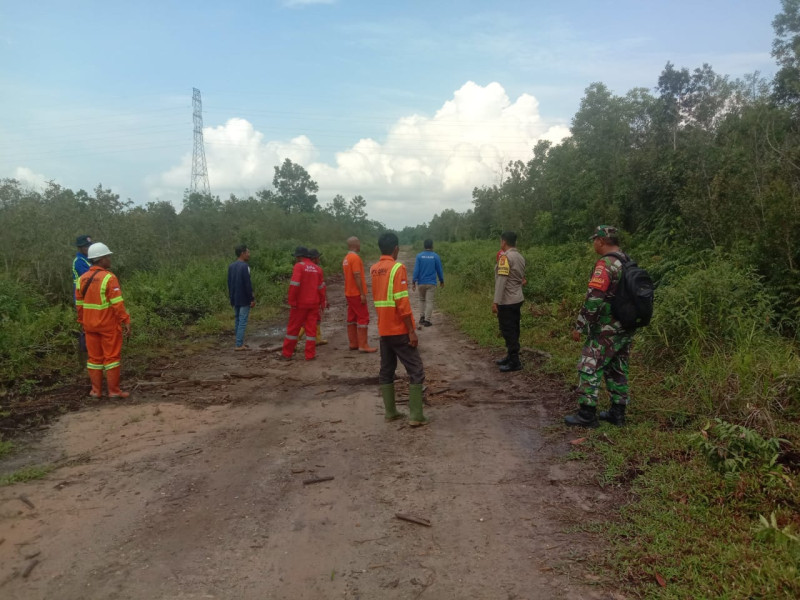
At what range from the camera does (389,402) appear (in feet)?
18.4

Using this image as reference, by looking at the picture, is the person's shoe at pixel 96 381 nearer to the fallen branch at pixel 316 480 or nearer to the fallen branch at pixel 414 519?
the fallen branch at pixel 316 480

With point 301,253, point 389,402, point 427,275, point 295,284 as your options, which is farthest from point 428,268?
point 389,402

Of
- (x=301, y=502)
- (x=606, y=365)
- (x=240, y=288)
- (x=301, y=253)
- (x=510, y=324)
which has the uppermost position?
(x=301, y=253)

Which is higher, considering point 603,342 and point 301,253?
point 301,253

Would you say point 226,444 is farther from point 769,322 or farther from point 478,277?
point 478,277

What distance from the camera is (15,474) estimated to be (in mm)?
4383

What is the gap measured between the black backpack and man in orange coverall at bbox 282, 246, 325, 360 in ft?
16.3

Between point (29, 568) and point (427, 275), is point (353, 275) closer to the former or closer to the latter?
point (427, 275)

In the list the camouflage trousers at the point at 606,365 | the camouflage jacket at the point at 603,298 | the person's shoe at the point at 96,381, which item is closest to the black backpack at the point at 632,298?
the camouflage jacket at the point at 603,298

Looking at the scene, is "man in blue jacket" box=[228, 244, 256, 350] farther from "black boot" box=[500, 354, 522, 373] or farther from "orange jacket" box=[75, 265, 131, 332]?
"black boot" box=[500, 354, 522, 373]

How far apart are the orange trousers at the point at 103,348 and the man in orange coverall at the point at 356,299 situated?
3.59 meters

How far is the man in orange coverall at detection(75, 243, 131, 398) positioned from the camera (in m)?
6.46

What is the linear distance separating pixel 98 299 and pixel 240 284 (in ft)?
9.49

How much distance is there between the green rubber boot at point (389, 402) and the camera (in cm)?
558
